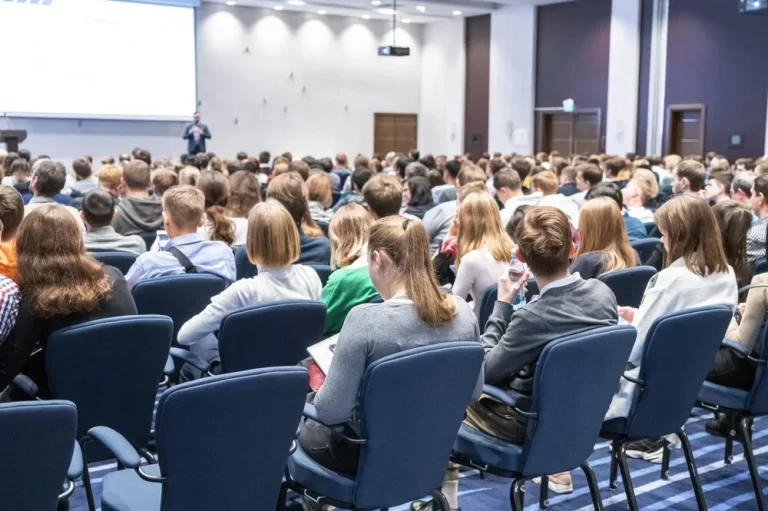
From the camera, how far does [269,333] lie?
11.4 ft

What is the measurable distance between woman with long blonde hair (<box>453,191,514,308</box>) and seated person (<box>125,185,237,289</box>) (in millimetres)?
1264

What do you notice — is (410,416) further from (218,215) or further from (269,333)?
(218,215)

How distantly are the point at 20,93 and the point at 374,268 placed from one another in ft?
51.9

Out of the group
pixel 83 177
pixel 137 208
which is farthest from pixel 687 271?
pixel 83 177

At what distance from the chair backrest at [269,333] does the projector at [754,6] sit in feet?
34.2

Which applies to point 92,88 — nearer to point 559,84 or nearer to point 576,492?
point 559,84

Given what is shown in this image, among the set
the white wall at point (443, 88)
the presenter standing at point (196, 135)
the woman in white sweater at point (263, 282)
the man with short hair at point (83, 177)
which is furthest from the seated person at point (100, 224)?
the white wall at point (443, 88)

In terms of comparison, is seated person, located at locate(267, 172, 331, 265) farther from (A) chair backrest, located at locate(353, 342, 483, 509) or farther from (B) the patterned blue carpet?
(A) chair backrest, located at locate(353, 342, 483, 509)

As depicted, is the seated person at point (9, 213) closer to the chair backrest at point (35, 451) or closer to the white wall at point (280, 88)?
the chair backrest at point (35, 451)

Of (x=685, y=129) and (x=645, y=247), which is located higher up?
(x=685, y=129)

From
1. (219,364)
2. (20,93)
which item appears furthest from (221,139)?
(219,364)

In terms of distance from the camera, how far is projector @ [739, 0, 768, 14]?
38.1 ft

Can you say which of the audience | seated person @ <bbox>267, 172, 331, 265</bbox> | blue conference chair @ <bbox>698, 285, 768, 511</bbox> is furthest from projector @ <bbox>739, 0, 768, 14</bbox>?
blue conference chair @ <bbox>698, 285, 768, 511</bbox>

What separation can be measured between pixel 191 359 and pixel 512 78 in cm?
1729
